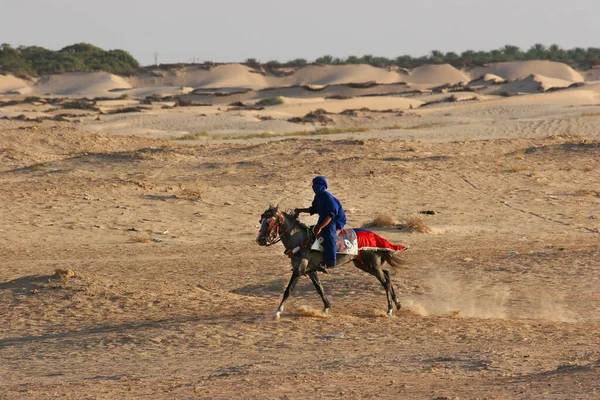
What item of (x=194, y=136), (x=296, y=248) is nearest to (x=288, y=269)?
(x=296, y=248)

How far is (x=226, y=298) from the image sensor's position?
1362cm

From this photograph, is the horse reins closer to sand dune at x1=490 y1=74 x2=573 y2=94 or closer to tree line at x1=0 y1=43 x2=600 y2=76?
sand dune at x1=490 y1=74 x2=573 y2=94

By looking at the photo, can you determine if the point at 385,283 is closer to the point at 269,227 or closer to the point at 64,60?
the point at 269,227

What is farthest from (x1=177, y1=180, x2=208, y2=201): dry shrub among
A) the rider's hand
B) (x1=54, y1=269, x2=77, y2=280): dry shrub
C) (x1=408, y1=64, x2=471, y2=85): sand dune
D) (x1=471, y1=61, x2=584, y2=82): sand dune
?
(x1=471, y1=61, x2=584, y2=82): sand dune

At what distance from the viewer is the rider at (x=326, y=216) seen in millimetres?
11945

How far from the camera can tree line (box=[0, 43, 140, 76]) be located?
11469cm

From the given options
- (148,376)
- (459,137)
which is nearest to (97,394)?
(148,376)

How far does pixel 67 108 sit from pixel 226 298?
47.1 metres

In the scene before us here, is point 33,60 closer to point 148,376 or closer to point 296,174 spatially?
point 296,174

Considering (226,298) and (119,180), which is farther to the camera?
(119,180)

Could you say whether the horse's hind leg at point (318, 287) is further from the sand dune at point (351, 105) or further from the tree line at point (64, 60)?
the tree line at point (64, 60)

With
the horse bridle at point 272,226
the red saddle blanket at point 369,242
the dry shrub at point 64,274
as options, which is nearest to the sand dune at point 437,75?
the dry shrub at point 64,274

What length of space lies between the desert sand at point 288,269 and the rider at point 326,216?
0.93 metres

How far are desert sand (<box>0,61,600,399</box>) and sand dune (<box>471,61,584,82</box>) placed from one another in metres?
48.0
